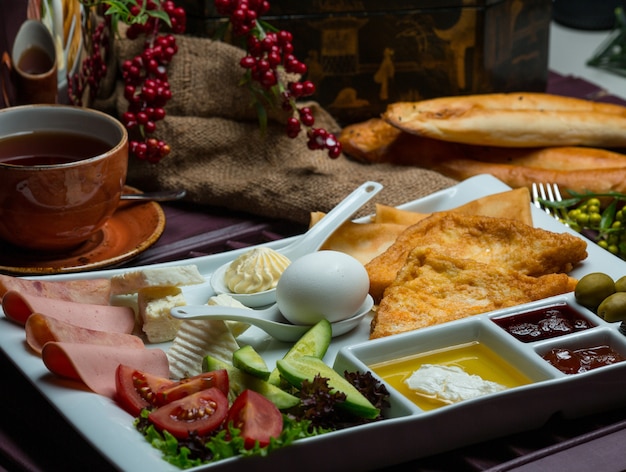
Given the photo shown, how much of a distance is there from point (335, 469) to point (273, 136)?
1.16 metres

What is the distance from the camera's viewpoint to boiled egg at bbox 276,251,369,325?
1.58 metres

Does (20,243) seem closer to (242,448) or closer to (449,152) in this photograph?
(242,448)

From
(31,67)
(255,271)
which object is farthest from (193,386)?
(31,67)

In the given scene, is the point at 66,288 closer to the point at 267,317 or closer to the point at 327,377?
the point at 267,317

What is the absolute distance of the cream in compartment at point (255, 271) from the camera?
171 centimetres

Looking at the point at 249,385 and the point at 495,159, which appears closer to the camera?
the point at 249,385

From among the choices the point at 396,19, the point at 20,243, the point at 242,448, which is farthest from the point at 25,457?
the point at 396,19

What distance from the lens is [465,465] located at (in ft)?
4.35

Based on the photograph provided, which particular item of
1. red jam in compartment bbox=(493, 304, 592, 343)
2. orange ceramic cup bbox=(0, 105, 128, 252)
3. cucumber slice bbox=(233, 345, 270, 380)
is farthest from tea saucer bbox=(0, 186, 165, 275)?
red jam in compartment bbox=(493, 304, 592, 343)

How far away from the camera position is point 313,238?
1874 millimetres

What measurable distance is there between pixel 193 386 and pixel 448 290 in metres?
0.53

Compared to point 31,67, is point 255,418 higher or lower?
lower

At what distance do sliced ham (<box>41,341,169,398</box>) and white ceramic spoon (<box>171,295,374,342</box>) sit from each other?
10 cm

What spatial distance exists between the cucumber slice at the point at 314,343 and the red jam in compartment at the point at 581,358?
0.34 m
